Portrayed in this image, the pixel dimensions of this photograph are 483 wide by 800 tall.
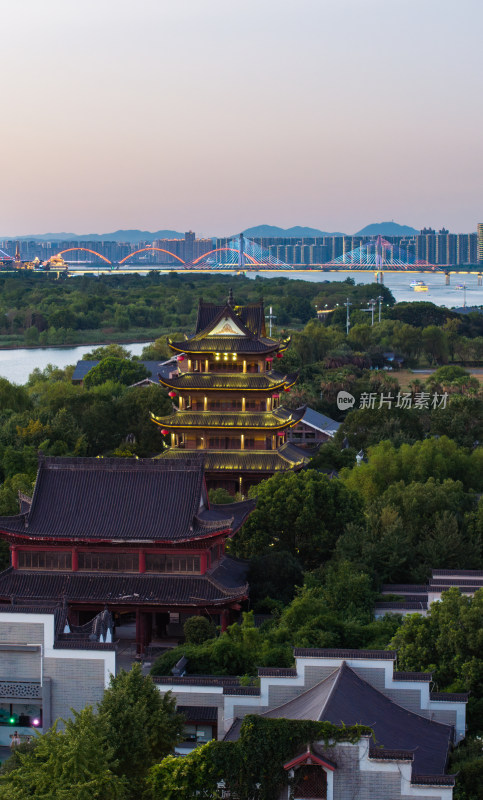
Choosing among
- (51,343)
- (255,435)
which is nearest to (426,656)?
(255,435)

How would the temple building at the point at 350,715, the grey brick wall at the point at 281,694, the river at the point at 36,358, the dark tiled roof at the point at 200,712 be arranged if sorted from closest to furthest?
the temple building at the point at 350,715 < the grey brick wall at the point at 281,694 < the dark tiled roof at the point at 200,712 < the river at the point at 36,358

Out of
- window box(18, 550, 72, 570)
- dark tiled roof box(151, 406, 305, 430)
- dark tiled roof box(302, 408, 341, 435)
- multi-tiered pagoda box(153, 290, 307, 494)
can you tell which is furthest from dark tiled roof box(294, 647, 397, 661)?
dark tiled roof box(302, 408, 341, 435)

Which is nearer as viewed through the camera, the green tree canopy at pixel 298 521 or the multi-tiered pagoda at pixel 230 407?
the green tree canopy at pixel 298 521

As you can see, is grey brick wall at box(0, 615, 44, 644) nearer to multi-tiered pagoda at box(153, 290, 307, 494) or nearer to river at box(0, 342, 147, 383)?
multi-tiered pagoda at box(153, 290, 307, 494)

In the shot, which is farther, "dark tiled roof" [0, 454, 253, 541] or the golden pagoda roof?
the golden pagoda roof

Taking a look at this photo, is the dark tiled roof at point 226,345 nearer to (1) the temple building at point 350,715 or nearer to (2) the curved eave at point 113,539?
(2) the curved eave at point 113,539

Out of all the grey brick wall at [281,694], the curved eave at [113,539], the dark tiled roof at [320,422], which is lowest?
the dark tiled roof at [320,422]

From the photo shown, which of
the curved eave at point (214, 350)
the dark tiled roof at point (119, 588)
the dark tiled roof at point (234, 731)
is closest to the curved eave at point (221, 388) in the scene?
the curved eave at point (214, 350)
